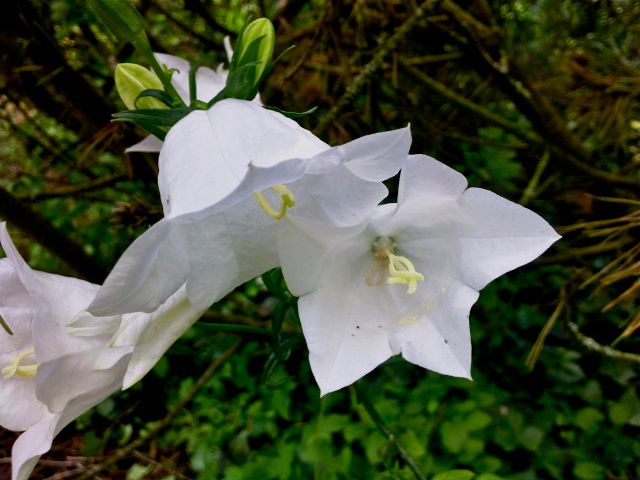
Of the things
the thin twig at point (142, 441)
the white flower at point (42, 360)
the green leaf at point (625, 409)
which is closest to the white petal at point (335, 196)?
the white flower at point (42, 360)

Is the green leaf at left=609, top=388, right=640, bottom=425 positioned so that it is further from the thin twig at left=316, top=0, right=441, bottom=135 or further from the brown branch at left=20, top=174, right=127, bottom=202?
the brown branch at left=20, top=174, right=127, bottom=202

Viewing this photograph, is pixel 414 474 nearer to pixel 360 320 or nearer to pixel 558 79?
pixel 360 320

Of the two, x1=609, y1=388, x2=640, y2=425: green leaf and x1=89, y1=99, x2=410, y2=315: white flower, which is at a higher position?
x1=89, y1=99, x2=410, y2=315: white flower

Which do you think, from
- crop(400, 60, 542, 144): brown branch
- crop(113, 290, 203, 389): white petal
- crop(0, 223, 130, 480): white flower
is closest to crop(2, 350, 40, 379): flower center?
crop(0, 223, 130, 480): white flower

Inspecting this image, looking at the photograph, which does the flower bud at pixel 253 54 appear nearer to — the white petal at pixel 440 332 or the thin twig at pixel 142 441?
the white petal at pixel 440 332

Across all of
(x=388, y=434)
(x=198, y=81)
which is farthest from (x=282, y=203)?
(x=388, y=434)

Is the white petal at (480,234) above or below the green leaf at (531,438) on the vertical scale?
above

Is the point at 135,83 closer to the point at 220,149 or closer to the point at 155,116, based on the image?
the point at 155,116
